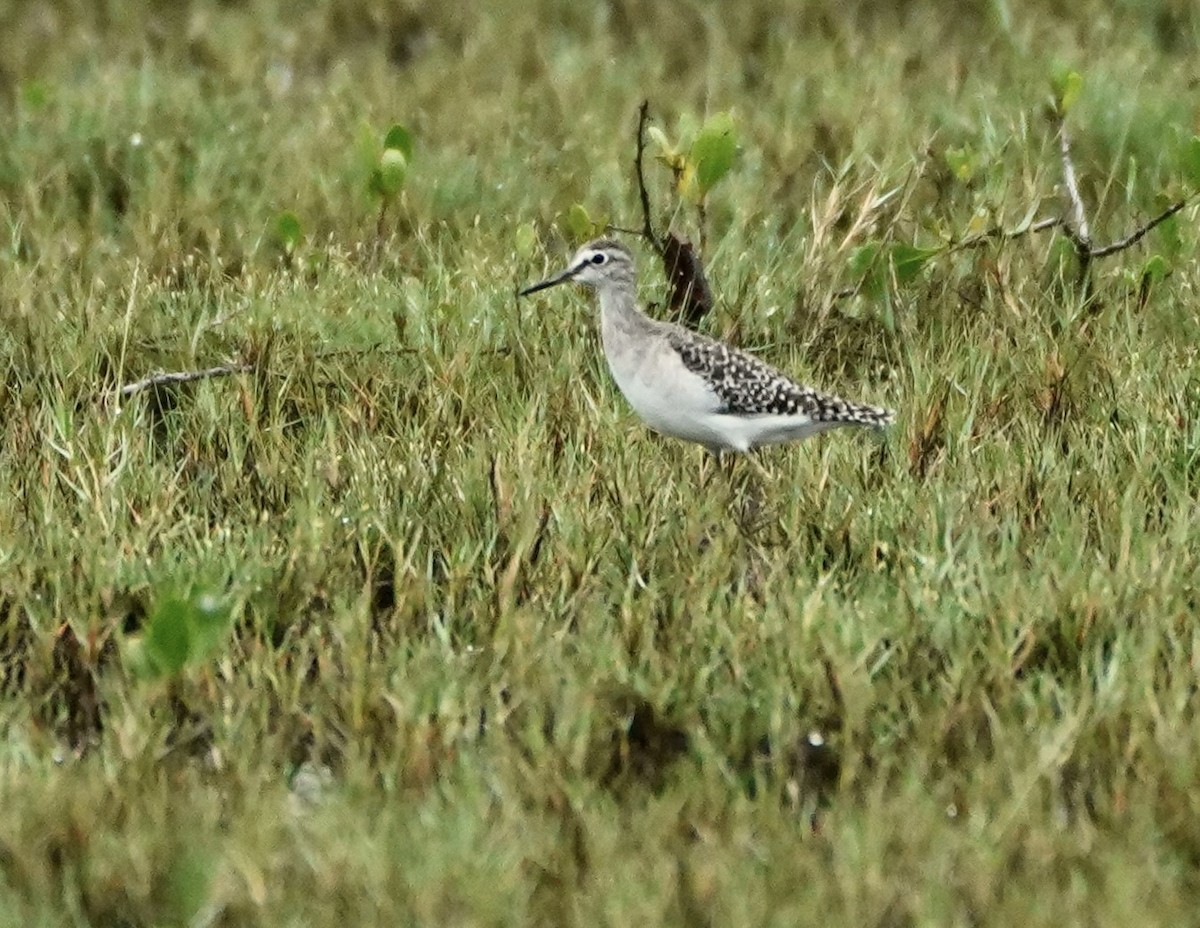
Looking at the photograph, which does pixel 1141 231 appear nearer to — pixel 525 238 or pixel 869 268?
pixel 869 268

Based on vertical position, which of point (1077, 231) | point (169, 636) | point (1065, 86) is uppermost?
point (1065, 86)

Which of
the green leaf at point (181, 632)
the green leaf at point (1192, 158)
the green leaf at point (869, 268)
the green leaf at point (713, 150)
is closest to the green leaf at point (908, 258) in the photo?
the green leaf at point (869, 268)

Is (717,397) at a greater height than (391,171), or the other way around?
(391,171)

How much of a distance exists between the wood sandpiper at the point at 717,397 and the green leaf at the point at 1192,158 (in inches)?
57.5

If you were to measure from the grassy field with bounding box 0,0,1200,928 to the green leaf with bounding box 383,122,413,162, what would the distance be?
0.34 metres

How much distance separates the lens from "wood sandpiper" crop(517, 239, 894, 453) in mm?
5309

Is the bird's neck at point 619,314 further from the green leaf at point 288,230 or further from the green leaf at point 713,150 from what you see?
the green leaf at point 288,230

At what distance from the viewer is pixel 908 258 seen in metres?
6.37

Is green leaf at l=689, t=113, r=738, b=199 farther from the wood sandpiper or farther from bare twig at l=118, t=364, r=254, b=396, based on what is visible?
bare twig at l=118, t=364, r=254, b=396

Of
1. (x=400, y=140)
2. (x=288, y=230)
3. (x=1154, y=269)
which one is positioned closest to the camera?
(x=1154, y=269)

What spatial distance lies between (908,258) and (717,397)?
50.3 inches

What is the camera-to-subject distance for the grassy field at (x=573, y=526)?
3684 mm

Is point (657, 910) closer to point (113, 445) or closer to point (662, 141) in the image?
point (113, 445)

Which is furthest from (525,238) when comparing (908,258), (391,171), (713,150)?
(908,258)
